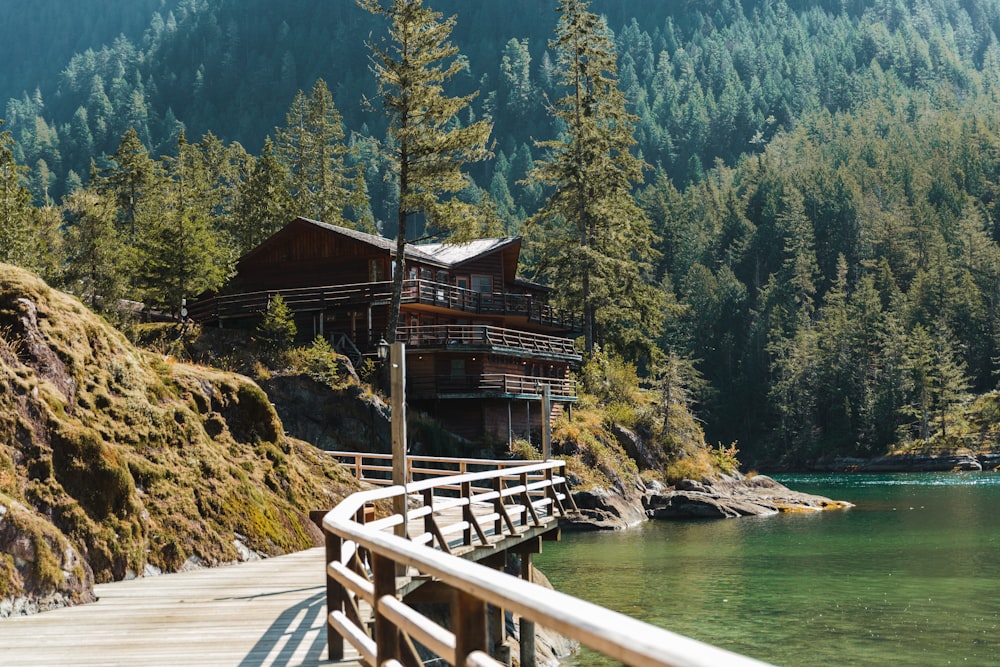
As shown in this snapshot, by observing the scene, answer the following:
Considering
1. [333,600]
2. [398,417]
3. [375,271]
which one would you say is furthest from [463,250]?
[333,600]

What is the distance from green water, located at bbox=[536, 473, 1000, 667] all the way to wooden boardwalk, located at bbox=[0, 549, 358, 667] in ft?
26.9

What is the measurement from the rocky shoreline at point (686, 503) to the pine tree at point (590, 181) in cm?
1132

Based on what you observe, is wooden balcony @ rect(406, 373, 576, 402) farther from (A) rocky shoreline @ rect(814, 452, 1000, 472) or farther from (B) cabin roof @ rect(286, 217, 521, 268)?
(A) rocky shoreline @ rect(814, 452, 1000, 472)

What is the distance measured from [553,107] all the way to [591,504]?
25.9m

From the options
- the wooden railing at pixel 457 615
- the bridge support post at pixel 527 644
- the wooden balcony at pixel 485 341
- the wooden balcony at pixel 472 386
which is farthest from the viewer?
the wooden balcony at pixel 485 341

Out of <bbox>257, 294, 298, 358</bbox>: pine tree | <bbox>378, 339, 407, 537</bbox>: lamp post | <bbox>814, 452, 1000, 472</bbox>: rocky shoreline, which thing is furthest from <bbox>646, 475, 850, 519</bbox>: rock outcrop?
<bbox>814, 452, 1000, 472</bbox>: rocky shoreline

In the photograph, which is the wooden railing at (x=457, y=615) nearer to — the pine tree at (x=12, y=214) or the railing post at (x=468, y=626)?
the railing post at (x=468, y=626)

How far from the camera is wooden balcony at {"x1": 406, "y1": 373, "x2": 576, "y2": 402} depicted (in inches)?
1714

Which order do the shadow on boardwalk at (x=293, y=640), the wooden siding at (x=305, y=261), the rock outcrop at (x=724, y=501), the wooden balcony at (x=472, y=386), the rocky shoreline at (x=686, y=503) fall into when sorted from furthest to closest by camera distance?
the wooden siding at (x=305, y=261)
the rock outcrop at (x=724, y=501)
the wooden balcony at (x=472, y=386)
the rocky shoreline at (x=686, y=503)
the shadow on boardwalk at (x=293, y=640)

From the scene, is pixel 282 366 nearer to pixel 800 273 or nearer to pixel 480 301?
pixel 480 301

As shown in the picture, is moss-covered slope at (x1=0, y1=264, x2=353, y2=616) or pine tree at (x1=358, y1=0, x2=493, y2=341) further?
pine tree at (x1=358, y1=0, x2=493, y2=341)

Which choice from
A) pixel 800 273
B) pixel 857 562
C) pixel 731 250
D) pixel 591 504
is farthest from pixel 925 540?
pixel 731 250

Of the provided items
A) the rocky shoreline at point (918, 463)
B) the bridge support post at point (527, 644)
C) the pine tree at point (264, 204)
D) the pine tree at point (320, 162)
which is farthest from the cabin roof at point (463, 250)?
the rocky shoreline at point (918, 463)

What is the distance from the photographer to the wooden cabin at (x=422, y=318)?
44438 mm
